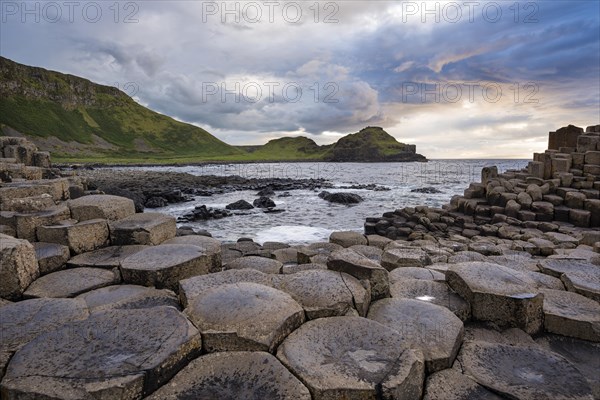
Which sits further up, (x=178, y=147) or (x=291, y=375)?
(x=178, y=147)

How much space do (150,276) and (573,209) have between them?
693 inches

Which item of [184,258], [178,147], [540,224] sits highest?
[178,147]

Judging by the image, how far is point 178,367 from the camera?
276cm

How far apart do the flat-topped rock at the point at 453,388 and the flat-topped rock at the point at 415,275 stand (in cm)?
217

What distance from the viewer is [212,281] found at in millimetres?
4348

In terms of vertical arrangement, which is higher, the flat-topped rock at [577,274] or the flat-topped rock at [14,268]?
the flat-topped rock at [14,268]

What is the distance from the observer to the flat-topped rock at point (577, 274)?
15.2 feet

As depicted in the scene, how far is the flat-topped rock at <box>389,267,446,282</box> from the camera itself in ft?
17.5

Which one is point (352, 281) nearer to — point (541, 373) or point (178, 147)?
point (541, 373)

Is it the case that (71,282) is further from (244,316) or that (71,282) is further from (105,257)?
(244,316)

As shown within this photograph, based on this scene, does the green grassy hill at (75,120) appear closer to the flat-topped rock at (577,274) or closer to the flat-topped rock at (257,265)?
the flat-topped rock at (257,265)

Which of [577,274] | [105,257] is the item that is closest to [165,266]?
[105,257]

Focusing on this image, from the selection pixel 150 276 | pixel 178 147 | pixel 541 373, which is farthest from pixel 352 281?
pixel 178 147

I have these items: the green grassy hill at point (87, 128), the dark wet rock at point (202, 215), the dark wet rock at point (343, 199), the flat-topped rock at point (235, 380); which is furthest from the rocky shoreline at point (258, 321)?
the green grassy hill at point (87, 128)
